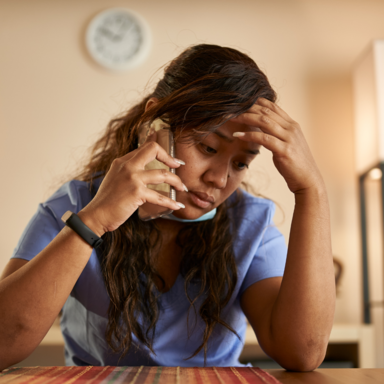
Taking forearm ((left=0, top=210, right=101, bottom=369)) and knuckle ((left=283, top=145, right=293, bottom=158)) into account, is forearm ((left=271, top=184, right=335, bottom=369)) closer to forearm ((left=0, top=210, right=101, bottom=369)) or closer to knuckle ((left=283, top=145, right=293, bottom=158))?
knuckle ((left=283, top=145, right=293, bottom=158))

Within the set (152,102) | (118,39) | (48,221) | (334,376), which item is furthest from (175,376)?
(118,39)

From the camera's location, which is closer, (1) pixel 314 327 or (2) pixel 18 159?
(1) pixel 314 327

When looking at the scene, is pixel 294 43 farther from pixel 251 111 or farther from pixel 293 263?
pixel 293 263

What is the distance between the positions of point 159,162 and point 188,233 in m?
0.26

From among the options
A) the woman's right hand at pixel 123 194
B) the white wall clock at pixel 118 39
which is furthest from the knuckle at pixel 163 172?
the white wall clock at pixel 118 39

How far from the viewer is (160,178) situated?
2.53ft

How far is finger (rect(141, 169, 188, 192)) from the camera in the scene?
0.76 meters

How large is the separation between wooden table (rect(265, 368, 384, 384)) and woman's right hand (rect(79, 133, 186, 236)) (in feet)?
1.18

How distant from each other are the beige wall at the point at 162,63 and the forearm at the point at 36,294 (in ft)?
5.34

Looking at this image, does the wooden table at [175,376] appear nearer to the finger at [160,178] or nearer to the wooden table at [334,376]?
the wooden table at [334,376]

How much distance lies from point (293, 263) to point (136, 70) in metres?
1.88

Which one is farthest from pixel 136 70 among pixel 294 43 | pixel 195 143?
pixel 195 143

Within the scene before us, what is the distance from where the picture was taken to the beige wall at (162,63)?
2328 mm

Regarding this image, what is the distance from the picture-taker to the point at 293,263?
81cm
